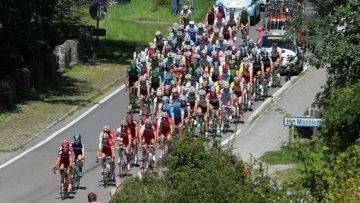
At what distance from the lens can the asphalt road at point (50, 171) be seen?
1093 inches

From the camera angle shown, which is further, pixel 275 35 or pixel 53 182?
pixel 275 35

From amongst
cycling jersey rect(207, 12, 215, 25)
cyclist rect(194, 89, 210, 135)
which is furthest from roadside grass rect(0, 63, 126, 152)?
cyclist rect(194, 89, 210, 135)

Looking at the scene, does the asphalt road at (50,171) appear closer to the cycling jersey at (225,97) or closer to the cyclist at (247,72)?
the cyclist at (247,72)

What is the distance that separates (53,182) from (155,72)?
26.0ft

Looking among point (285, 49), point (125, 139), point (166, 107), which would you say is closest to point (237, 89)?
point (166, 107)

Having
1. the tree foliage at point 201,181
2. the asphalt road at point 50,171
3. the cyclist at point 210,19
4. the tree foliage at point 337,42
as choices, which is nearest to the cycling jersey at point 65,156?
the asphalt road at point 50,171

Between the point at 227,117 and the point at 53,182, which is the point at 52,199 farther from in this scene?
the point at 227,117

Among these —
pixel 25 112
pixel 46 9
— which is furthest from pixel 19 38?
pixel 25 112

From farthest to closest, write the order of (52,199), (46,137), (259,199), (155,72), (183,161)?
(155,72)
(46,137)
(52,199)
(183,161)
(259,199)

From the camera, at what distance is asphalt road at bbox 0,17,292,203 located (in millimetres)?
27766

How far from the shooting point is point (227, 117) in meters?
34.3

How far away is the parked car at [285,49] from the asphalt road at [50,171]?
3.66m

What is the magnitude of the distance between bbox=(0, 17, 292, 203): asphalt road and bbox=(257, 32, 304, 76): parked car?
3664mm

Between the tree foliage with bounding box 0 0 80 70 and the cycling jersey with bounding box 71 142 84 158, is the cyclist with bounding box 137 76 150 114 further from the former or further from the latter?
the cycling jersey with bounding box 71 142 84 158
